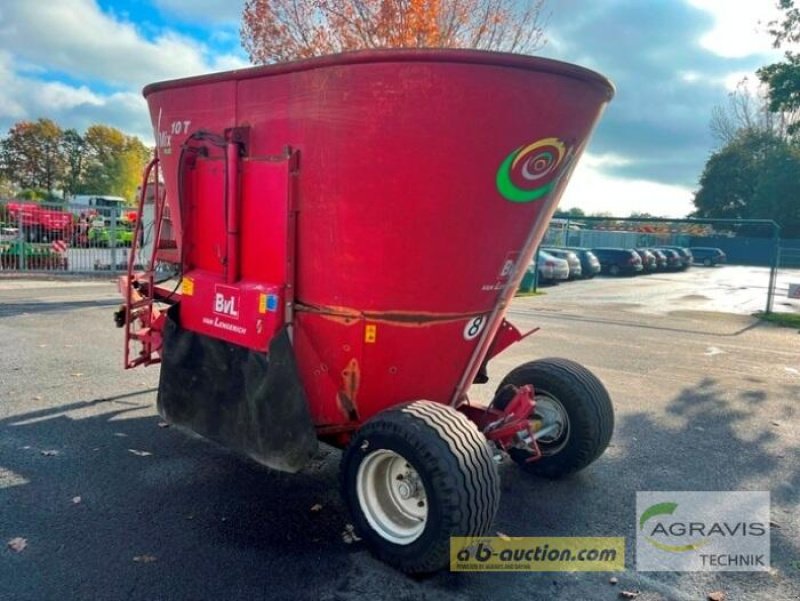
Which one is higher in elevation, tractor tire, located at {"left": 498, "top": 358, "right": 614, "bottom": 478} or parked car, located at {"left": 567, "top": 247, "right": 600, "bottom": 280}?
parked car, located at {"left": 567, "top": 247, "right": 600, "bottom": 280}

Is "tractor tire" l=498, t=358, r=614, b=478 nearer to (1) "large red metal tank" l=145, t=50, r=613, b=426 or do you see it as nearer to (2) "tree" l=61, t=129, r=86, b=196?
(1) "large red metal tank" l=145, t=50, r=613, b=426

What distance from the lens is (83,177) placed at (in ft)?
219

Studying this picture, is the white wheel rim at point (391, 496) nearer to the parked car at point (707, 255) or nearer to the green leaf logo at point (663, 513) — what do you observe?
the green leaf logo at point (663, 513)

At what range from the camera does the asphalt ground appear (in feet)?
9.80

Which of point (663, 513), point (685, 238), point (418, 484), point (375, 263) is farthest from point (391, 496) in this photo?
point (685, 238)

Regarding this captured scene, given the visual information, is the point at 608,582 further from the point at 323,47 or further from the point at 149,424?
the point at 323,47

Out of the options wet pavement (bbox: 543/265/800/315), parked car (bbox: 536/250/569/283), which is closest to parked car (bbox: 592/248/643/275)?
wet pavement (bbox: 543/265/800/315)

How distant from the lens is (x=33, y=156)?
212 feet

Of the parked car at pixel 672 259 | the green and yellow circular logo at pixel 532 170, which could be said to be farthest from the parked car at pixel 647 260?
the green and yellow circular logo at pixel 532 170

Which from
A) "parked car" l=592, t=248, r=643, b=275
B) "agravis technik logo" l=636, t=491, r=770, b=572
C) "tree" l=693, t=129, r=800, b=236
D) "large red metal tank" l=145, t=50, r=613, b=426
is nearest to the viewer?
"large red metal tank" l=145, t=50, r=613, b=426

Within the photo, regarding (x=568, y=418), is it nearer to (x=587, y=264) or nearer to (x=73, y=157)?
(x=587, y=264)

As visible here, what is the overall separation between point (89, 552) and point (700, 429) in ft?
16.9

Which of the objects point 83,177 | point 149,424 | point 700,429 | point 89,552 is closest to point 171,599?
point 89,552

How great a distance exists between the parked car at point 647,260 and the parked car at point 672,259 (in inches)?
93.2
